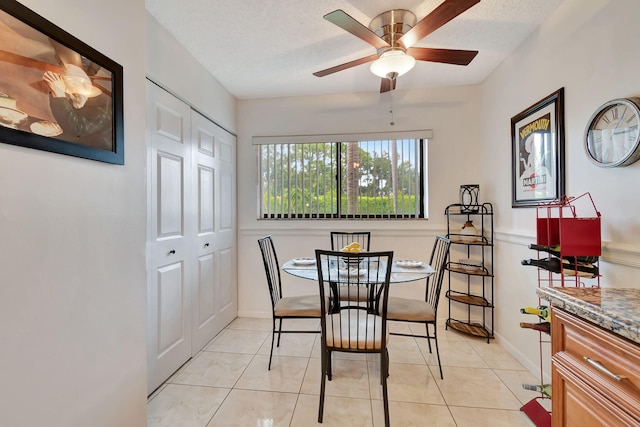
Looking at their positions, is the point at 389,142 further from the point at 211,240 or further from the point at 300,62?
the point at 211,240

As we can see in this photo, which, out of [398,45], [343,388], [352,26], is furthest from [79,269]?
[398,45]

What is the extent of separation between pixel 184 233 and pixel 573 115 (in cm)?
289

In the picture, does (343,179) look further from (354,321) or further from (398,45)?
(354,321)

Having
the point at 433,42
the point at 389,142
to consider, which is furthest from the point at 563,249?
the point at 389,142

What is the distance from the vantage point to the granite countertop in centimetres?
71

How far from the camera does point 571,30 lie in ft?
5.63

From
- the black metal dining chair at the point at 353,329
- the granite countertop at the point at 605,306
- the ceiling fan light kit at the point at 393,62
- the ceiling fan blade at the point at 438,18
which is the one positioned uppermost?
the ceiling fan blade at the point at 438,18

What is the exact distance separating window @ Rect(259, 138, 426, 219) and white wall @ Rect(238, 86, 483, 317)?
135mm

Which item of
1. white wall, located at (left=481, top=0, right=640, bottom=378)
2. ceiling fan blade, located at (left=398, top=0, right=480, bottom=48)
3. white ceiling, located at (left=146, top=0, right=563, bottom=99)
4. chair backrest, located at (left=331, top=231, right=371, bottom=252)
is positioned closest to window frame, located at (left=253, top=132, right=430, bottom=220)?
chair backrest, located at (left=331, top=231, right=371, bottom=252)

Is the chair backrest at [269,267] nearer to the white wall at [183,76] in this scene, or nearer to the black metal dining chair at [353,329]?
the black metal dining chair at [353,329]

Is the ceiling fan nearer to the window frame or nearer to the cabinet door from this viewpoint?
the window frame

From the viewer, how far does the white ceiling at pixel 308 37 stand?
1.80 metres

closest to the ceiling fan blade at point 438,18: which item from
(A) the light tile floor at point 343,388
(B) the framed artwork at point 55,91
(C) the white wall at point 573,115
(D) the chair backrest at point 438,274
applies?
(C) the white wall at point 573,115

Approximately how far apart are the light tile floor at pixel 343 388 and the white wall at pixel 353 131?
2.73 feet
